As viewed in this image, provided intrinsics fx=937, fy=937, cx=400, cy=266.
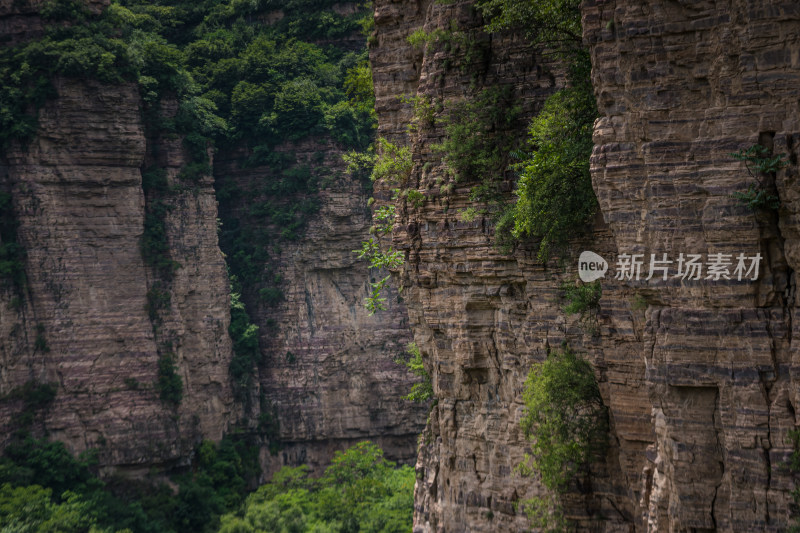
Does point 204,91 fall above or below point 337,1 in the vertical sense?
below

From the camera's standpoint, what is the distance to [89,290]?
30531 mm

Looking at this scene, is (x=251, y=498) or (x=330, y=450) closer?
(x=251, y=498)

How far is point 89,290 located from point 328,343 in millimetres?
9253

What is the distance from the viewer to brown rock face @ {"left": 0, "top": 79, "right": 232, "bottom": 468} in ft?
97.8

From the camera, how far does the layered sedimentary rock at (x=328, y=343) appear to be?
35656 millimetres

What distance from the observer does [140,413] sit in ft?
103

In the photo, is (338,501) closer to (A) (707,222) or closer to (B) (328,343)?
(B) (328,343)

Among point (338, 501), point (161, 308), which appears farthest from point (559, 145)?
point (161, 308)

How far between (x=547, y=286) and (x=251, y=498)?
71.0ft

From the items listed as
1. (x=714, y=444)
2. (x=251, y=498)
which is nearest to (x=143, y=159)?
(x=251, y=498)

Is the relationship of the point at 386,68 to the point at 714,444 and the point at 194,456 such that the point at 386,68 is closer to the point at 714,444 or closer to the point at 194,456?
the point at 714,444

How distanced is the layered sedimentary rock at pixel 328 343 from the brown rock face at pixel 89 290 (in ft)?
14.2

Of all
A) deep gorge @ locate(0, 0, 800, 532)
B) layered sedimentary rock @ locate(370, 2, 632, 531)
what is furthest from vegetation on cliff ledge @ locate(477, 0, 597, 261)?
layered sedimentary rock @ locate(370, 2, 632, 531)

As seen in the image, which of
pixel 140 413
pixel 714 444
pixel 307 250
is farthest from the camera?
pixel 307 250
